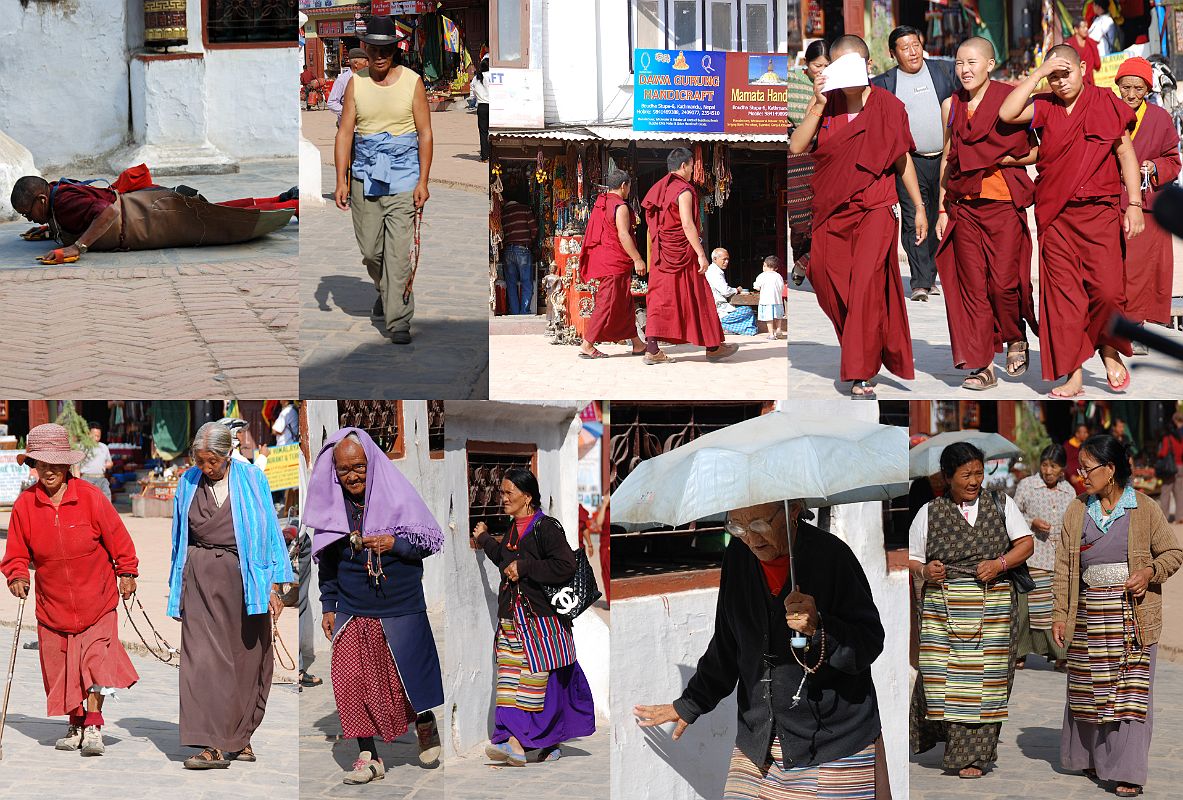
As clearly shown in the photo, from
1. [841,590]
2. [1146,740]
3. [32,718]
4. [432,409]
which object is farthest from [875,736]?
[32,718]

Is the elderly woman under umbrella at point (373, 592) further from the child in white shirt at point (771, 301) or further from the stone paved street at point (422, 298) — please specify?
the child in white shirt at point (771, 301)

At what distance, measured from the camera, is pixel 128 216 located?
32.6 ft

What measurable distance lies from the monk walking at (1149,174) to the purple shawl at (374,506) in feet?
13.0

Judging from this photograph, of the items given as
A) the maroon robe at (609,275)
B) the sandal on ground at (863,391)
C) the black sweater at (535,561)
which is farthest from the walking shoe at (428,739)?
the maroon robe at (609,275)

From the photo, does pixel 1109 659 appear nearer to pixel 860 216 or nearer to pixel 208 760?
pixel 860 216

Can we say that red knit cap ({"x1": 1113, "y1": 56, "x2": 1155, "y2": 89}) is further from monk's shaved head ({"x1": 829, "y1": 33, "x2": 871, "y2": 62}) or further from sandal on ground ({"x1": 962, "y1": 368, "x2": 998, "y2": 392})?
sandal on ground ({"x1": 962, "y1": 368, "x2": 998, "y2": 392})

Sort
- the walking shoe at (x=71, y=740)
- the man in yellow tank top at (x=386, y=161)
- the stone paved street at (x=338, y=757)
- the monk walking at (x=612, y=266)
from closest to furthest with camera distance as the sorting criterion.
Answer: the stone paved street at (x=338, y=757) → the walking shoe at (x=71, y=740) → the man in yellow tank top at (x=386, y=161) → the monk walking at (x=612, y=266)

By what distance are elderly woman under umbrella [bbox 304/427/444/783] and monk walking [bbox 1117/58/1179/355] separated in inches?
158

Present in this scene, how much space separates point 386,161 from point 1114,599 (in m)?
4.38

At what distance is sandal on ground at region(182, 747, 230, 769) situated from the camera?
6.76 meters

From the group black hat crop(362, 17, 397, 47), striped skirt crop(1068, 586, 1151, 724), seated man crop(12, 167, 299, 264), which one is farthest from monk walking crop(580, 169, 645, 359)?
striped skirt crop(1068, 586, 1151, 724)

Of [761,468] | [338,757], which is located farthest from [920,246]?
[338,757]

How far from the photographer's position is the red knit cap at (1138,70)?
25.8 feet

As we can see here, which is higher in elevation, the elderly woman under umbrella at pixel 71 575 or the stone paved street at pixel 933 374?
the stone paved street at pixel 933 374
